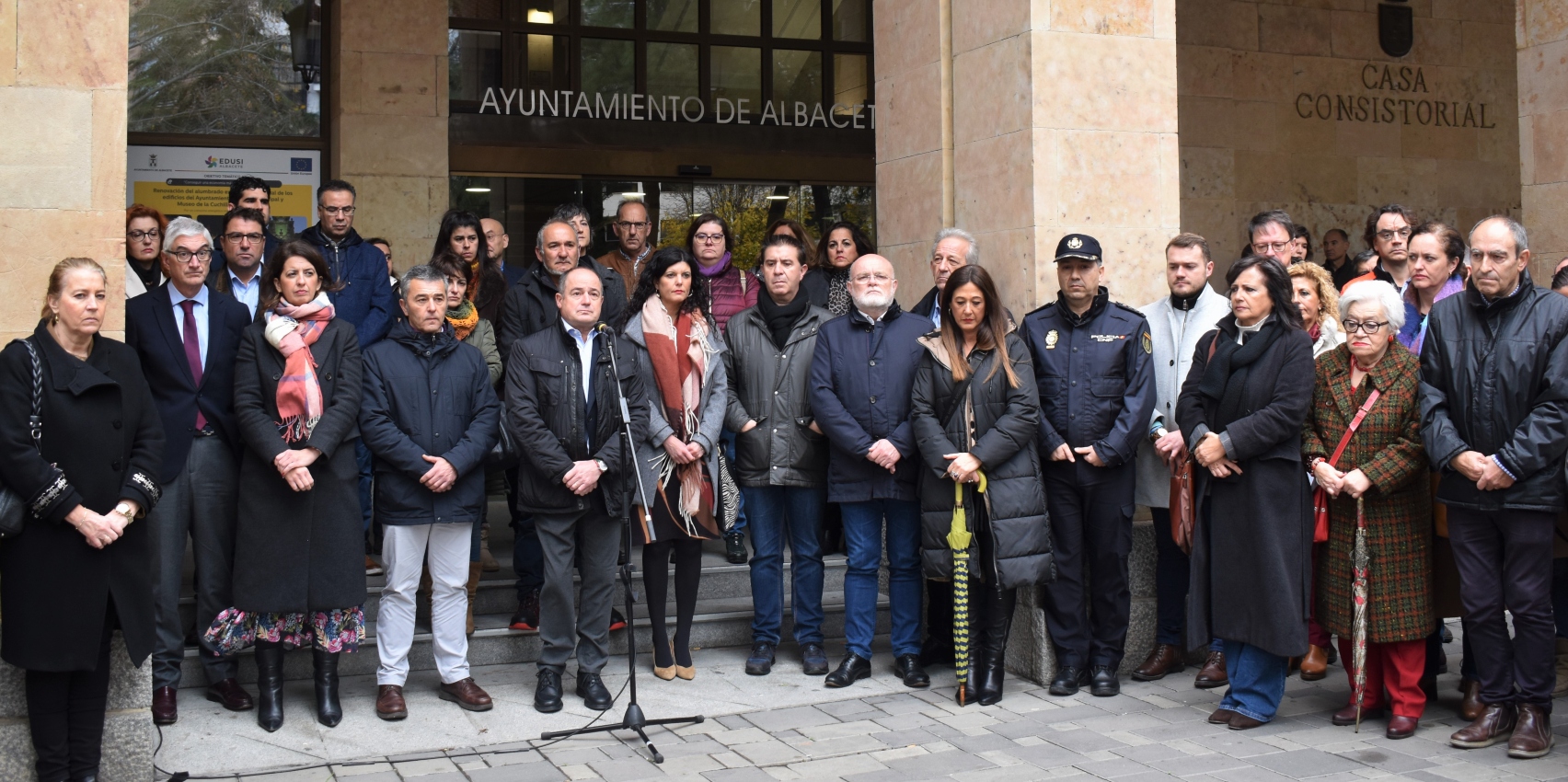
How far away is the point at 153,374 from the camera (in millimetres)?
6090

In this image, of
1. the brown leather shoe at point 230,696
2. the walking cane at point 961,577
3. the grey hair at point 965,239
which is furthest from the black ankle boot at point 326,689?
the grey hair at point 965,239

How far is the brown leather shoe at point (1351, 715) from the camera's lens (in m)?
6.02

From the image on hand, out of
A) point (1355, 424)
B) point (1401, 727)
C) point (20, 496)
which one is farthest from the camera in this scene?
point (1355, 424)

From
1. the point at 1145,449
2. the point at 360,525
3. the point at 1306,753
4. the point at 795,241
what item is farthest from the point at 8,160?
the point at 1306,753

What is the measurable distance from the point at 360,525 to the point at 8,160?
1.95m

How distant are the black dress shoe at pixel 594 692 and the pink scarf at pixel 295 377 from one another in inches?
62.2

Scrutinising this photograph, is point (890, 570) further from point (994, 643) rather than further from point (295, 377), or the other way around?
point (295, 377)

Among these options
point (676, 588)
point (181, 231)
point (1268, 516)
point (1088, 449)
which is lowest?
point (676, 588)

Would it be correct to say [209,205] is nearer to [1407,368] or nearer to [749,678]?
[749,678]

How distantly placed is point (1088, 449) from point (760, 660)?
1.83 meters

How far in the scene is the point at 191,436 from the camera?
20.0 feet

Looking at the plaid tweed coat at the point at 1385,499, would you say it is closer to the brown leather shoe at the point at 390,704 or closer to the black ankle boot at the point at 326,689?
the brown leather shoe at the point at 390,704

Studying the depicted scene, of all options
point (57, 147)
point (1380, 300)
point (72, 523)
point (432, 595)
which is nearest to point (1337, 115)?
point (1380, 300)

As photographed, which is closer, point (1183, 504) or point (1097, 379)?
point (1183, 504)
